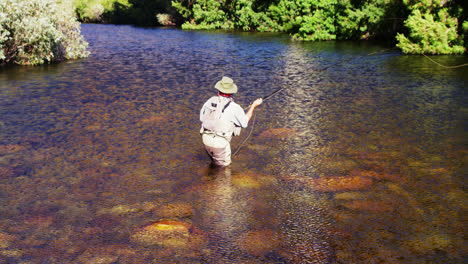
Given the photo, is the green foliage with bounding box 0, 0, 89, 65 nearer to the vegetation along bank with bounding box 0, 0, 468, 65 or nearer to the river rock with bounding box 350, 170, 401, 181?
the vegetation along bank with bounding box 0, 0, 468, 65

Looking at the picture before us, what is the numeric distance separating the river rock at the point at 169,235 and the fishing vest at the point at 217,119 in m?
2.02

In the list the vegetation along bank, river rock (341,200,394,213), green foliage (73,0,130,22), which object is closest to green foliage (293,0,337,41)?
the vegetation along bank

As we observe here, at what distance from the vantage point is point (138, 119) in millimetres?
12078

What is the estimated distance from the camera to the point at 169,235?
247 inches

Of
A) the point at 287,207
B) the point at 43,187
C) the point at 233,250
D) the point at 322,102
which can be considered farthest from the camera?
the point at 322,102

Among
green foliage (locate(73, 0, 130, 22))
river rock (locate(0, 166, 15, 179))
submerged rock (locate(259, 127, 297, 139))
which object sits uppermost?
green foliage (locate(73, 0, 130, 22))

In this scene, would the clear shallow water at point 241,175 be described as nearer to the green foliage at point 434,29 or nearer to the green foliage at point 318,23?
the green foliage at point 434,29

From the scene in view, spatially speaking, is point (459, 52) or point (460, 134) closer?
point (460, 134)

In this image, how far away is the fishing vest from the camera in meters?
8.09

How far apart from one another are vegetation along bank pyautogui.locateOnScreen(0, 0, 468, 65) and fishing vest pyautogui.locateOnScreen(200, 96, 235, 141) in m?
13.2

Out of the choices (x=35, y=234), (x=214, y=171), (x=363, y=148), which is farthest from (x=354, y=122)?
(x=35, y=234)

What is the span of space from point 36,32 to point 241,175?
48.1 feet

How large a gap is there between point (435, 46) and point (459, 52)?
1.15 m

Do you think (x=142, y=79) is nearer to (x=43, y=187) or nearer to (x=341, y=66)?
(x=341, y=66)
